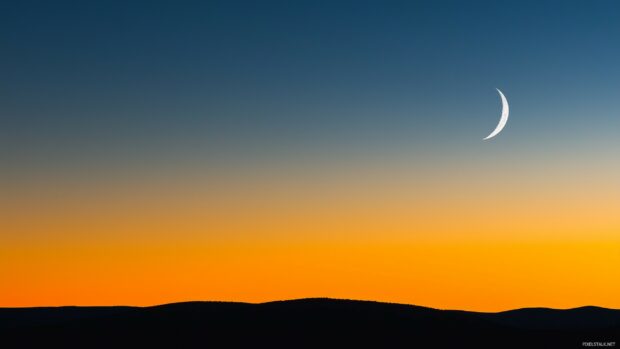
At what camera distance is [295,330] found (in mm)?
75562

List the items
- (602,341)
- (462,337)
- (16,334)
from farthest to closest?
(16,334) < (462,337) < (602,341)

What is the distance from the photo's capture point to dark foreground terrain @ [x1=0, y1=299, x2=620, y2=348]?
2862 inches

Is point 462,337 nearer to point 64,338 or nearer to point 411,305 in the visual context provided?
point 411,305

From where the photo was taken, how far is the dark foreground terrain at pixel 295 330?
72.7m

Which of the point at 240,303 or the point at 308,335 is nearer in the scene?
the point at 308,335

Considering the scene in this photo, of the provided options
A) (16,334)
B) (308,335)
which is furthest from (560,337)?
(16,334)

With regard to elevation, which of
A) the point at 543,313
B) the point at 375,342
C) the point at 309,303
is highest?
the point at 543,313

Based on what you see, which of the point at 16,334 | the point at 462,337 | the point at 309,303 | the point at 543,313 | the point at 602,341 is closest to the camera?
the point at 602,341

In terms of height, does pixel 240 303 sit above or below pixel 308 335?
above

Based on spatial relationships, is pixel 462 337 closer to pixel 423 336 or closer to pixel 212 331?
pixel 423 336

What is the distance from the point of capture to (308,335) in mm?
73875

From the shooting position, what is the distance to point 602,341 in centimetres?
7162

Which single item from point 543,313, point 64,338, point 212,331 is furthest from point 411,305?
point 543,313

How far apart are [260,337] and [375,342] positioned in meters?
10.6
